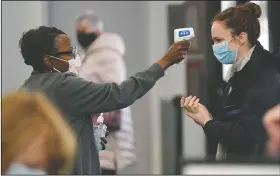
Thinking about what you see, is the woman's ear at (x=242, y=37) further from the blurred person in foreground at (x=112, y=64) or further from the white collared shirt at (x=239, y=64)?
the blurred person in foreground at (x=112, y=64)

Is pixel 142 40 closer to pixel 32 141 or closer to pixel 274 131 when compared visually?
pixel 32 141

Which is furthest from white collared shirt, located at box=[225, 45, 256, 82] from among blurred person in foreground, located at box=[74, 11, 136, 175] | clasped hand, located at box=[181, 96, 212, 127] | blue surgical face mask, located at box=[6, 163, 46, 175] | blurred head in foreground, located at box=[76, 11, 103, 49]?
blurred head in foreground, located at box=[76, 11, 103, 49]

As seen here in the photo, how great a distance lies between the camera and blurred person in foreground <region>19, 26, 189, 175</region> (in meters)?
1.24

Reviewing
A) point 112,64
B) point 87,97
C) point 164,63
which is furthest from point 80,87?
point 112,64

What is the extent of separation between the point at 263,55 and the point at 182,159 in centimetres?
54

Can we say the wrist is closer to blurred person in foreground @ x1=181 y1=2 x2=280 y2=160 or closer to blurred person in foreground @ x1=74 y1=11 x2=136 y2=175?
blurred person in foreground @ x1=181 y1=2 x2=280 y2=160

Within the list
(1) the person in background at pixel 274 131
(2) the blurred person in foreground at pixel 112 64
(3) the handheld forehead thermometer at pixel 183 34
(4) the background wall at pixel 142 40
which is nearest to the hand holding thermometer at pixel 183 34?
(3) the handheld forehead thermometer at pixel 183 34

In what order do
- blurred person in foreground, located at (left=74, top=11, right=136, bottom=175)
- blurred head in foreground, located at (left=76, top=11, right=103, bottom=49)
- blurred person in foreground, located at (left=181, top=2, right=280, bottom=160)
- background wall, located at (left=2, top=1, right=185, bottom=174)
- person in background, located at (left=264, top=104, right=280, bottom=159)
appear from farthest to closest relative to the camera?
1. background wall, located at (left=2, top=1, right=185, bottom=174)
2. blurred head in foreground, located at (left=76, top=11, right=103, bottom=49)
3. blurred person in foreground, located at (left=74, top=11, right=136, bottom=175)
4. blurred person in foreground, located at (left=181, top=2, right=280, bottom=160)
5. person in background, located at (left=264, top=104, right=280, bottom=159)

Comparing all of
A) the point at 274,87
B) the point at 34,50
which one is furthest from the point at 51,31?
the point at 274,87

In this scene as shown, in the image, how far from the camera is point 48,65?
1310mm

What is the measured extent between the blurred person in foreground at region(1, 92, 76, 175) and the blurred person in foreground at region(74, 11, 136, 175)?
896mm

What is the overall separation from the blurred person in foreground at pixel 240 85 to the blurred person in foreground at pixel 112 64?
69 centimetres

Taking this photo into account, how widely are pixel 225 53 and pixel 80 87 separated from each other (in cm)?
36

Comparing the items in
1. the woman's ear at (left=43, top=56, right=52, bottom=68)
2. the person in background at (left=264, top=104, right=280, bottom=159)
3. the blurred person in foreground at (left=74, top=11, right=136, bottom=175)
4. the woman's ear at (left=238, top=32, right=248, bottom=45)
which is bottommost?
the blurred person in foreground at (left=74, top=11, right=136, bottom=175)
